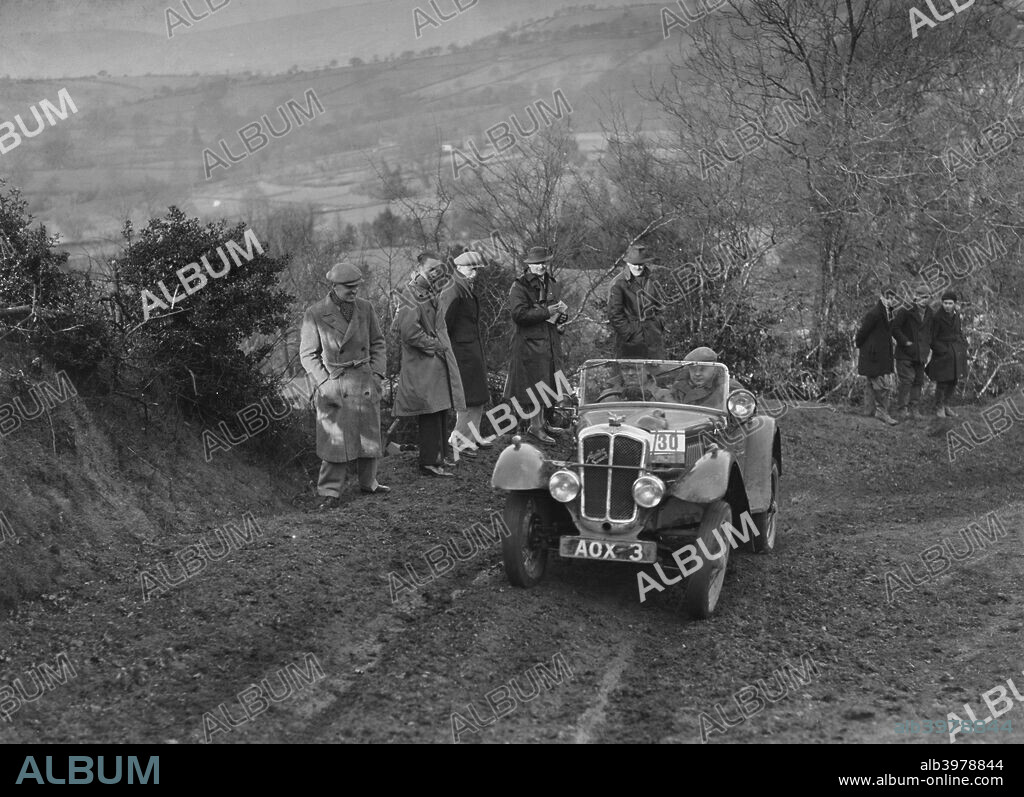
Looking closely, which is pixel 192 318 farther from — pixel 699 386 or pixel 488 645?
pixel 488 645

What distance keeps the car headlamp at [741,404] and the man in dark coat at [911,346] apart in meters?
8.23

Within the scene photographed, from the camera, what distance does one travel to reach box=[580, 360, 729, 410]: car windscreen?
895 cm

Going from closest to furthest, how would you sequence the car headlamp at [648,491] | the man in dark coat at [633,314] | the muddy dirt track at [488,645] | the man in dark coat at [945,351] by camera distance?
1. the muddy dirt track at [488,645]
2. the car headlamp at [648,491]
3. the man in dark coat at [633,314]
4. the man in dark coat at [945,351]

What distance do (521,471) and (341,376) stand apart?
2.55 metres

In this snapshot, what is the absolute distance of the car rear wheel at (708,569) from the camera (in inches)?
290

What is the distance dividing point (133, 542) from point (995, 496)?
9.40m

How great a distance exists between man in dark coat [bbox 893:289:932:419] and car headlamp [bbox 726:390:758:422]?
823cm

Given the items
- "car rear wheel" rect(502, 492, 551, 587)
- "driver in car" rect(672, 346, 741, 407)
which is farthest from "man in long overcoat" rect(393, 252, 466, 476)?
"car rear wheel" rect(502, 492, 551, 587)

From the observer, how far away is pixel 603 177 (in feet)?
61.2

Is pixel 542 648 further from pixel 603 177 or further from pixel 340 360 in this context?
pixel 603 177

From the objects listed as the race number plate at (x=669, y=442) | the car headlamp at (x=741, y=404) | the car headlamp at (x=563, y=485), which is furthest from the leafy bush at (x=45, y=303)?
the car headlamp at (x=741, y=404)

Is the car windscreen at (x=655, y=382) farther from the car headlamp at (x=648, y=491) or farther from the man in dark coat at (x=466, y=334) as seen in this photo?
the man in dark coat at (x=466, y=334)

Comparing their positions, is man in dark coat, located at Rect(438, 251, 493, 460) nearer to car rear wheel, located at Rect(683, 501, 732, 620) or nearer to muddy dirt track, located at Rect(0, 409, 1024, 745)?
muddy dirt track, located at Rect(0, 409, 1024, 745)

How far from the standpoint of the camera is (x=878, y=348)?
16031 millimetres
